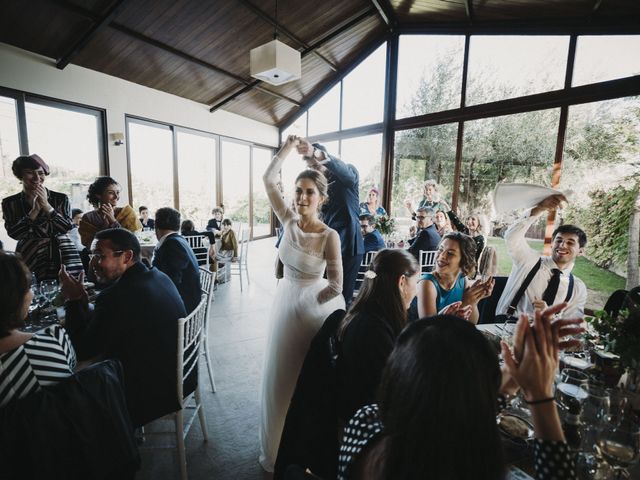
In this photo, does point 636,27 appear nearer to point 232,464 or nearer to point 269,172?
point 269,172

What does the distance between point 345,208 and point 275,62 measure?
2724 millimetres

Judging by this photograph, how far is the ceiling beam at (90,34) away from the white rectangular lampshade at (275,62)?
2069 millimetres

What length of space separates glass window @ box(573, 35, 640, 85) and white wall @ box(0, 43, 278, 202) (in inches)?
292

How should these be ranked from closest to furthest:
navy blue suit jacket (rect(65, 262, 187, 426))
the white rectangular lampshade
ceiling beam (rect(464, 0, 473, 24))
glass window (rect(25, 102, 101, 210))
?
1. navy blue suit jacket (rect(65, 262, 187, 426))
2. the white rectangular lampshade
3. glass window (rect(25, 102, 101, 210))
4. ceiling beam (rect(464, 0, 473, 24))

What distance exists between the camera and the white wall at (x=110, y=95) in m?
4.84

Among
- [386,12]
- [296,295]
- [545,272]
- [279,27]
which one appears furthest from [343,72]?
[296,295]

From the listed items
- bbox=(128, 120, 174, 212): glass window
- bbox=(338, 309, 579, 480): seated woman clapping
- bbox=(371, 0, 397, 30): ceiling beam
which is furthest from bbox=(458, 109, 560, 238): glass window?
bbox=(128, 120, 174, 212): glass window

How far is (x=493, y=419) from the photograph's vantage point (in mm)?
565

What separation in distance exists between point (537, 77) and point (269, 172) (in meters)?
5.50

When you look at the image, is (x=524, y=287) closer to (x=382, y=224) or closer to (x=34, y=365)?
(x=34, y=365)

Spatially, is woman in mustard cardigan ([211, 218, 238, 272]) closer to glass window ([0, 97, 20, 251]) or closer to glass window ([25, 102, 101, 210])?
glass window ([25, 102, 101, 210])

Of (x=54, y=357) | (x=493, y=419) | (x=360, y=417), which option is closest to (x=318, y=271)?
(x=360, y=417)

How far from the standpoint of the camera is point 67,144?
5.49 meters

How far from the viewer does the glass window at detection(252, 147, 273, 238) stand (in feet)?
32.0
